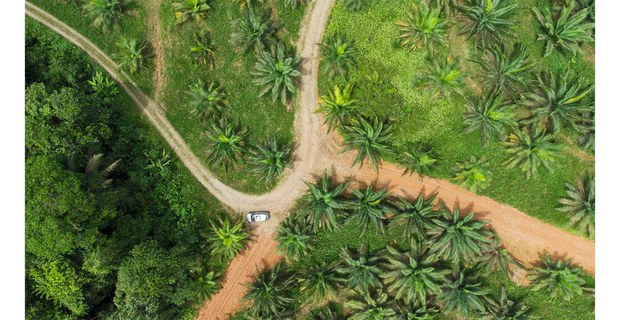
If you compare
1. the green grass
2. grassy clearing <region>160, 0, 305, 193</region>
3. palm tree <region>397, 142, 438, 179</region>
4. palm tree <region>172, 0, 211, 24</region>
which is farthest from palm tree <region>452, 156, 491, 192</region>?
the green grass

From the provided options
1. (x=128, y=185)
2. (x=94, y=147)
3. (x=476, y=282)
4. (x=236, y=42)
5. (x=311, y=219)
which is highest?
(x=236, y=42)

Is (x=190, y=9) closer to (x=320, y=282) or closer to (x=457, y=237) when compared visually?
(x=320, y=282)

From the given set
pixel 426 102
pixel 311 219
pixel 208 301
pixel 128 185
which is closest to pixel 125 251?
pixel 128 185

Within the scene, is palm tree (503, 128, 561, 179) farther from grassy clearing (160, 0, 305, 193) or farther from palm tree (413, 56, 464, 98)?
grassy clearing (160, 0, 305, 193)

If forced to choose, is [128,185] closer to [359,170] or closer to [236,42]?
[236,42]

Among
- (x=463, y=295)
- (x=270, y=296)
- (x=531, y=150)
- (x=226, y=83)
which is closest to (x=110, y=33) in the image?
(x=226, y=83)

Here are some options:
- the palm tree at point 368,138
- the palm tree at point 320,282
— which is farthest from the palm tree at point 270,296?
the palm tree at point 368,138

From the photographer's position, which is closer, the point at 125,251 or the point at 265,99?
the point at 125,251
